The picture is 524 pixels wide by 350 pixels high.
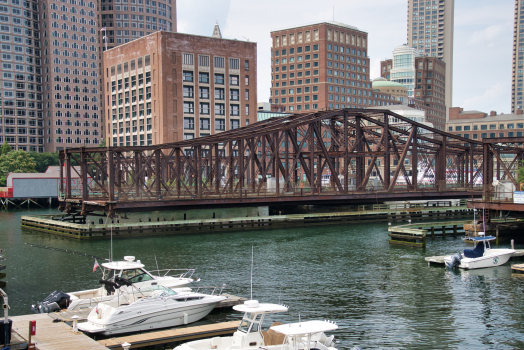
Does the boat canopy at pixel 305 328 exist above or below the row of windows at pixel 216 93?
below

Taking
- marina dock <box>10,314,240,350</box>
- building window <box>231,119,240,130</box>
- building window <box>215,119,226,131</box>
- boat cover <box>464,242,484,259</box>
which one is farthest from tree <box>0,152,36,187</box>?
marina dock <box>10,314,240,350</box>

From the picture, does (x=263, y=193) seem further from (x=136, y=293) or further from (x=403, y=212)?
(x=136, y=293)

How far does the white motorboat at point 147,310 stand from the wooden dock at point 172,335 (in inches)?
42.8

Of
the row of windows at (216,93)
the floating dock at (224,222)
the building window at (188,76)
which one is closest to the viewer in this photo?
the floating dock at (224,222)

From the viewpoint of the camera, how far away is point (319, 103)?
196 metres

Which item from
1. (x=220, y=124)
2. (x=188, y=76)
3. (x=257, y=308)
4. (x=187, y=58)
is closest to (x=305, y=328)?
(x=257, y=308)

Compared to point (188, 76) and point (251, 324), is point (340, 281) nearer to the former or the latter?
point (251, 324)

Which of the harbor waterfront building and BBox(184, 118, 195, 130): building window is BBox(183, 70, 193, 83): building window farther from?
BBox(184, 118, 195, 130): building window

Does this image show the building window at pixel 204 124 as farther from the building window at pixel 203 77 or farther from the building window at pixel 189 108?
the building window at pixel 203 77

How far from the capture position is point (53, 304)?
30.7 m

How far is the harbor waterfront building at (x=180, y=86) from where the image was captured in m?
120

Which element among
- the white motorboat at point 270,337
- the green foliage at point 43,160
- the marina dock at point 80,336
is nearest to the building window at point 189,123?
the green foliage at point 43,160

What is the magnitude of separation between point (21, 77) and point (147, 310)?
186 m

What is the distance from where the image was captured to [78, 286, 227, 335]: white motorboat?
2752 cm
